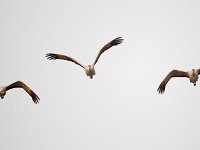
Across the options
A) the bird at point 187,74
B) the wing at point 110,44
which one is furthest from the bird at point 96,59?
the bird at point 187,74

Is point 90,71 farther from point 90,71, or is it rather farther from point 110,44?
point 110,44

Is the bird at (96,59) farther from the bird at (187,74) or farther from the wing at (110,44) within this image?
the bird at (187,74)

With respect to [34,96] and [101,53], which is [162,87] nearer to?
[101,53]

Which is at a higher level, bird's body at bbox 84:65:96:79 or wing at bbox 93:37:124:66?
wing at bbox 93:37:124:66

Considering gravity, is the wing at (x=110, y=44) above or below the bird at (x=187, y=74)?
above

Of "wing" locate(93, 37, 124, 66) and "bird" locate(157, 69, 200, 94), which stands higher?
"wing" locate(93, 37, 124, 66)

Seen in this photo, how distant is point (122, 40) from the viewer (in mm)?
33844

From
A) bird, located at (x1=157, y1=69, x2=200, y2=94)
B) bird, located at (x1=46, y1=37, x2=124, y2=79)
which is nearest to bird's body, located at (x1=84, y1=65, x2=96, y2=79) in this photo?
bird, located at (x1=46, y1=37, x2=124, y2=79)

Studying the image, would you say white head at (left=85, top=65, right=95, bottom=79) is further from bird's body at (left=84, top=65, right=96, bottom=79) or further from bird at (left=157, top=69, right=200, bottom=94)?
bird at (left=157, top=69, right=200, bottom=94)

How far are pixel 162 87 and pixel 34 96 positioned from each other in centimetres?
917

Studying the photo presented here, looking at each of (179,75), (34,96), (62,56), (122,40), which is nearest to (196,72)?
(179,75)

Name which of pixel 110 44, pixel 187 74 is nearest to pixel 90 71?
pixel 110 44

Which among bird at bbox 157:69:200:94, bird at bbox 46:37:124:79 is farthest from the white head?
bird at bbox 157:69:200:94

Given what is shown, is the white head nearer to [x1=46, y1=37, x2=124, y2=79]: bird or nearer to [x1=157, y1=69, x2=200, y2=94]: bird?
[x1=46, y1=37, x2=124, y2=79]: bird
